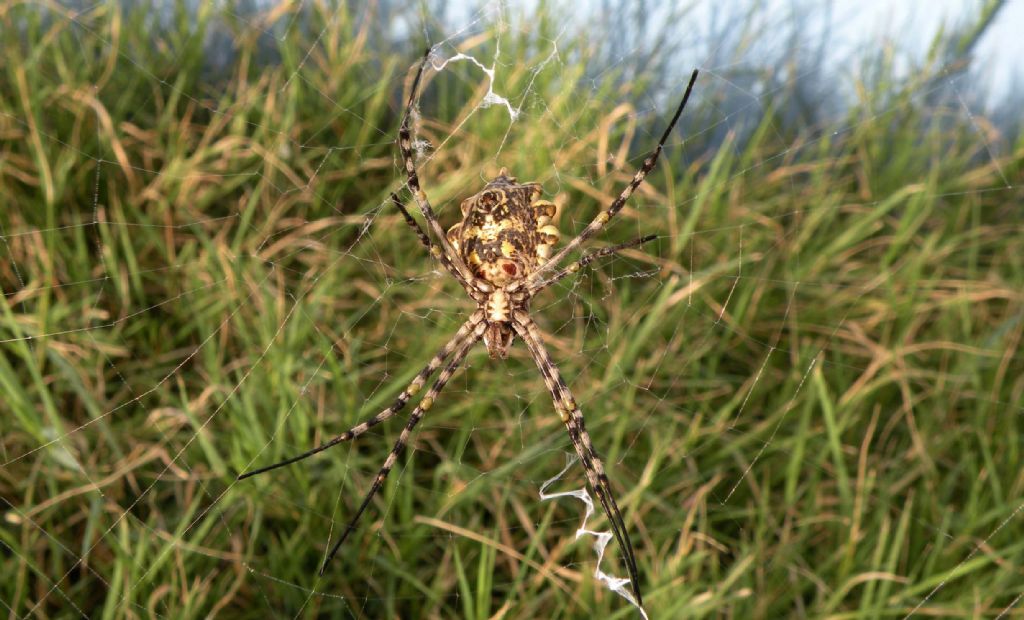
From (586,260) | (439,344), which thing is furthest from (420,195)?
(439,344)

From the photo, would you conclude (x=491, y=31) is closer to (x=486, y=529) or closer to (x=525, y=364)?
(x=525, y=364)

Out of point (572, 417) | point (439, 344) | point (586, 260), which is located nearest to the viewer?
point (586, 260)

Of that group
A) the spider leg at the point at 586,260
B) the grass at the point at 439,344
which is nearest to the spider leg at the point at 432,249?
the spider leg at the point at 586,260

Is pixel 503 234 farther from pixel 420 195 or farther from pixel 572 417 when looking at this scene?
pixel 572 417

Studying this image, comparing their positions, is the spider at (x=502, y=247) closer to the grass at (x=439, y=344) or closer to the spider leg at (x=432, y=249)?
the spider leg at (x=432, y=249)

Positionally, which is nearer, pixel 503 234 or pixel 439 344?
pixel 503 234

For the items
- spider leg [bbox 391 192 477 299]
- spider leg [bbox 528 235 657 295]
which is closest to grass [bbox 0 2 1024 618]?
spider leg [bbox 528 235 657 295]
